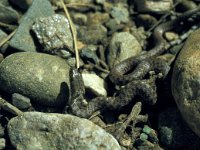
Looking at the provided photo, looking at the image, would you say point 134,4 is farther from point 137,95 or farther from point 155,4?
point 137,95

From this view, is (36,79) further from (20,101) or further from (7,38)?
(7,38)

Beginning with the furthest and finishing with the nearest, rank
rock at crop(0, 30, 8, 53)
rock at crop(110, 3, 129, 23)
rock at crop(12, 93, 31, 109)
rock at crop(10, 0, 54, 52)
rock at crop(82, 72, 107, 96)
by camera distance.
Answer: rock at crop(110, 3, 129, 23) < rock at crop(0, 30, 8, 53) < rock at crop(10, 0, 54, 52) < rock at crop(82, 72, 107, 96) < rock at crop(12, 93, 31, 109)

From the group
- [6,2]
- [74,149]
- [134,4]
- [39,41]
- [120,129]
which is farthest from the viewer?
[134,4]

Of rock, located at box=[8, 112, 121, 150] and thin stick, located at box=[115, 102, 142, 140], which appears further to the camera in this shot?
thin stick, located at box=[115, 102, 142, 140]

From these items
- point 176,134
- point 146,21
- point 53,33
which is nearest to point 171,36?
point 146,21

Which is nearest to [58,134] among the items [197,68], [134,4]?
[197,68]

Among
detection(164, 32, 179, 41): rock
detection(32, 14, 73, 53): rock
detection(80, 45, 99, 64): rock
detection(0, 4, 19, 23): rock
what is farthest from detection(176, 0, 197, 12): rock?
detection(0, 4, 19, 23): rock

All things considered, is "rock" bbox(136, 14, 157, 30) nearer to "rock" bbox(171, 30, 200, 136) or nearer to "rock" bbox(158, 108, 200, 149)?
"rock" bbox(171, 30, 200, 136)
